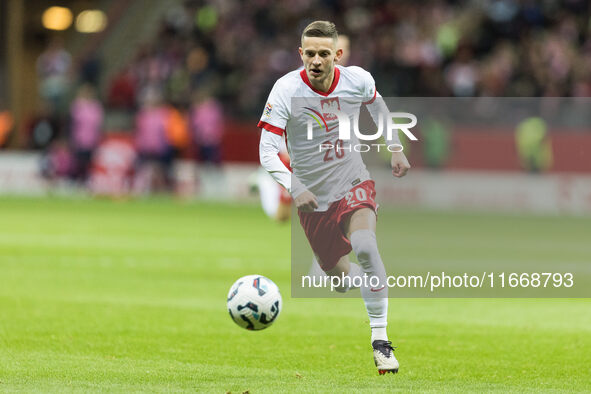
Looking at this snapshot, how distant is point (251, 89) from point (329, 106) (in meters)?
21.5

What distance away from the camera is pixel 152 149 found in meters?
27.7

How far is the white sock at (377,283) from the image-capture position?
7395mm

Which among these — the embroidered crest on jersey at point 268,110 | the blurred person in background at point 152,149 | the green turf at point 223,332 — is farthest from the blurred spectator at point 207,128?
the embroidered crest on jersey at point 268,110

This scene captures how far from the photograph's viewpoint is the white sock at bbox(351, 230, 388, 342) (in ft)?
24.3

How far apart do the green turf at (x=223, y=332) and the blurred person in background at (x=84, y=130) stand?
11.4 m

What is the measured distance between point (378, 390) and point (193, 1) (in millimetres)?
27313

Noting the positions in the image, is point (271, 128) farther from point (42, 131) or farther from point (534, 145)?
point (42, 131)

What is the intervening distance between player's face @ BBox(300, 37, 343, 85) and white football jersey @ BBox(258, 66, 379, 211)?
0.19 meters

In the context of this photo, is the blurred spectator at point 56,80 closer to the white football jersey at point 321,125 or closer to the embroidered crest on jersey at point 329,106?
the white football jersey at point 321,125

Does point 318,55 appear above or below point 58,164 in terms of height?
above

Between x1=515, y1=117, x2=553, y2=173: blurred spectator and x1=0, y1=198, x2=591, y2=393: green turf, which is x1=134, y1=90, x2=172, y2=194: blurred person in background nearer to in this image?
x1=515, y1=117, x2=553, y2=173: blurred spectator

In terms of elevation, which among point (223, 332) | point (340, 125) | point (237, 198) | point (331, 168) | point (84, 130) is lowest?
point (237, 198)

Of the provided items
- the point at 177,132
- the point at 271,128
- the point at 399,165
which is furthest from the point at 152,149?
the point at 399,165

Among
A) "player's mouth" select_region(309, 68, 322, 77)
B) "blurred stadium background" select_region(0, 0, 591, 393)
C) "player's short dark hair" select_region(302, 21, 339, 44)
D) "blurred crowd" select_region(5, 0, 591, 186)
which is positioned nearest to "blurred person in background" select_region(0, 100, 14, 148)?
"blurred stadium background" select_region(0, 0, 591, 393)
